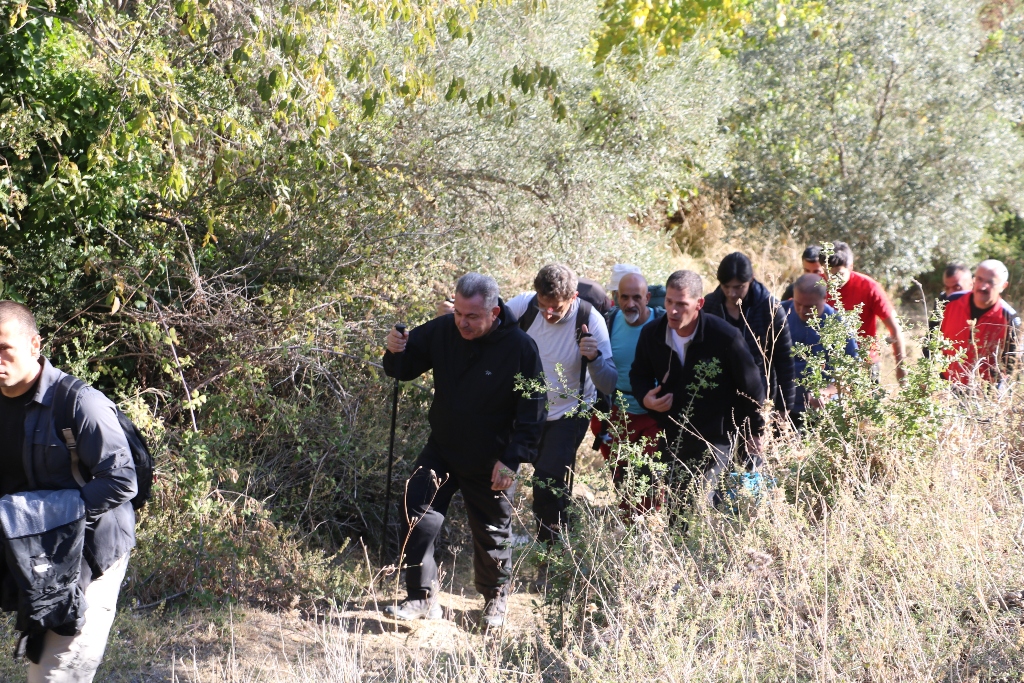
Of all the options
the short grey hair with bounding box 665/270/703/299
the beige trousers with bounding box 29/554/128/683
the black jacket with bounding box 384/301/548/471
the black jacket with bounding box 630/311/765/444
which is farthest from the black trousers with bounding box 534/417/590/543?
the beige trousers with bounding box 29/554/128/683

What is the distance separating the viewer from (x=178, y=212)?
7688 millimetres

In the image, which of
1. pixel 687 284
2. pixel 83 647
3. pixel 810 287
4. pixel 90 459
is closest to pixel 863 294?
pixel 810 287

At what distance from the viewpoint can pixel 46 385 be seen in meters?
3.70

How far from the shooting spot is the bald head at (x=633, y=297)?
6.43 meters

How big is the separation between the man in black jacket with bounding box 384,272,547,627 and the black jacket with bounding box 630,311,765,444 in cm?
85

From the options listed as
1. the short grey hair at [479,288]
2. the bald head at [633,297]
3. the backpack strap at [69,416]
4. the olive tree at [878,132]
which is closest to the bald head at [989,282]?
the bald head at [633,297]

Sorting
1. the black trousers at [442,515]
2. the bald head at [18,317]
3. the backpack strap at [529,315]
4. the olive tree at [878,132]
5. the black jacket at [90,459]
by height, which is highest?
the olive tree at [878,132]

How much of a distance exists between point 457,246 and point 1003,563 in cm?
583

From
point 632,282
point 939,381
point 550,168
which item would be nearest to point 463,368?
point 632,282

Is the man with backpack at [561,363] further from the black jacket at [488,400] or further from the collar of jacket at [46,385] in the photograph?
the collar of jacket at [46,385]

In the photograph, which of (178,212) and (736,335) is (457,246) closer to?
(178,212)

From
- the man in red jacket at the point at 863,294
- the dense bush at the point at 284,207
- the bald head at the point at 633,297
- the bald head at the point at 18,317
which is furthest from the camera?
the man in red jacket at the point at 863,294

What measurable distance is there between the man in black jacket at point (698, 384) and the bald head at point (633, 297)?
549mm

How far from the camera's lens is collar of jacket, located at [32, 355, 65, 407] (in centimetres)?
367
